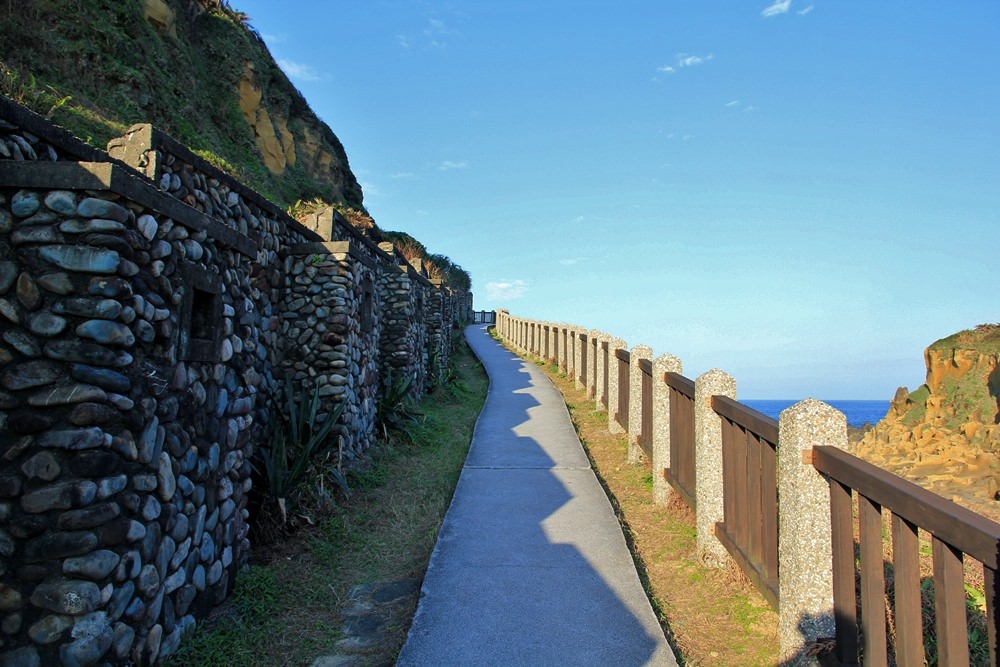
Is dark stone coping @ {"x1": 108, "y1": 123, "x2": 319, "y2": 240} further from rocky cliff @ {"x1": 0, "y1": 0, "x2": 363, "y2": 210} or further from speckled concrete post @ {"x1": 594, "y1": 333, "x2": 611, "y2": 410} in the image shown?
speckled concrete post @ {"x1": 594, "y1": 333, "x2": 611, "y2": 410}

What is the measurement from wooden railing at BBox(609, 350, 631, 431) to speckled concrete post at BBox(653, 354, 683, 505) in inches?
90.2

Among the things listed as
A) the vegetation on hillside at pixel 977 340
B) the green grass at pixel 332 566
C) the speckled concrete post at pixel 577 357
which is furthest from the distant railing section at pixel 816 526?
the vegetation on hillside at pixel 977 340

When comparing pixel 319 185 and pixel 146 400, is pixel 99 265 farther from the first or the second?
pixel 319 185

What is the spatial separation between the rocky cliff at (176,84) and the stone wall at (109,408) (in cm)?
441

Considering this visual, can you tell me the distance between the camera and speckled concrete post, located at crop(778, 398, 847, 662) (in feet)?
11.0

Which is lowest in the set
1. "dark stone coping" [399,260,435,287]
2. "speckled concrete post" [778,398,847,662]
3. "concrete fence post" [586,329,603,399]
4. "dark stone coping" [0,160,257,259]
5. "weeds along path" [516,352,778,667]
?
"weeds along path" [516,352,778,667]

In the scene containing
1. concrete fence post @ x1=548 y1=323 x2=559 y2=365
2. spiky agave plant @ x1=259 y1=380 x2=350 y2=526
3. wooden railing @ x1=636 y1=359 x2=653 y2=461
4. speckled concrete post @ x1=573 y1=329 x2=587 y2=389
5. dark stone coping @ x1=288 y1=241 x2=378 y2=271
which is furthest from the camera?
concrete fence post @ x1=548 y1=323 x2=559 y2=365

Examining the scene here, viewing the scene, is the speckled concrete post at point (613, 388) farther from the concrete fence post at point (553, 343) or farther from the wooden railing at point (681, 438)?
the concrete fence post at point (553, 343)

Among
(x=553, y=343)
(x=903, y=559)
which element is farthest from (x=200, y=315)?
(x=553, y=343)

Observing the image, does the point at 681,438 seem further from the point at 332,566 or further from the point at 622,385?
the point at 622,385

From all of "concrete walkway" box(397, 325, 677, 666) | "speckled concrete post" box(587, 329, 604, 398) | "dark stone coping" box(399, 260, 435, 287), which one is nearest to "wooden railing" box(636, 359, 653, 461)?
"concrete walkway" box(397, 325, 677, 666)

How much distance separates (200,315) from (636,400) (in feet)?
17.8

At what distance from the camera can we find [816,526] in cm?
337

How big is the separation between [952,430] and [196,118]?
60.3ft
